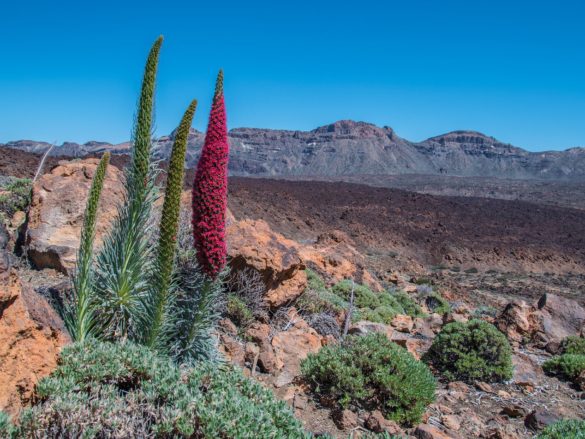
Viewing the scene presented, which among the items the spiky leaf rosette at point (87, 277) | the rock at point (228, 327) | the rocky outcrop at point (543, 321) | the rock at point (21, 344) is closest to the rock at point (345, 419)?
the rock at point (228, 327)

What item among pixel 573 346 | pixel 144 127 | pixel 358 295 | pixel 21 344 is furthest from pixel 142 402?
pixel 358 295

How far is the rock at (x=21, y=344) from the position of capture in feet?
8.64

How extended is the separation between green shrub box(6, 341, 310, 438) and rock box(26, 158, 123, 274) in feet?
9.88

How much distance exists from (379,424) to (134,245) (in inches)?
92.7

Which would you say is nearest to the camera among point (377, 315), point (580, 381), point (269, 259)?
point (269, 259)

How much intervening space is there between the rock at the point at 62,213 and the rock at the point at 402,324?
5255 millimetres

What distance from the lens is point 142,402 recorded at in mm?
2715

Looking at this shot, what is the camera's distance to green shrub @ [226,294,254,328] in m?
5.52

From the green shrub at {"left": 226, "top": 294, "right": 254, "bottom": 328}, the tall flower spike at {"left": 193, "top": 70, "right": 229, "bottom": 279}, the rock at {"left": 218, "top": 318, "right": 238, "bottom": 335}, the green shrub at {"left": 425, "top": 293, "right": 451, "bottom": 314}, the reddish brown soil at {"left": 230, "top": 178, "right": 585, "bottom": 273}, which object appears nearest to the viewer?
the tall flower spike at {"left": 193, "top": 70, "right": 229, "bottom": 279}

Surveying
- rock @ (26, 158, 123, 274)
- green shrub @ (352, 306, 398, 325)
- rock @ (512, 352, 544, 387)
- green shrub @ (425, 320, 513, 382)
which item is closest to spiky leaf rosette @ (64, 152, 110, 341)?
rock @ (26, 158, 123, 274)

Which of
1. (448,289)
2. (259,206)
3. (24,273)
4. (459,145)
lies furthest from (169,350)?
(459,145)

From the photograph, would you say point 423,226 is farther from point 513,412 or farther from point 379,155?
point 379,155

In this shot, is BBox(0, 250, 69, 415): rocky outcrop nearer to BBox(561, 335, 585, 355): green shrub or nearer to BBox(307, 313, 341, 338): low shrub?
BBox(307, 313, 341, 338): low shrub

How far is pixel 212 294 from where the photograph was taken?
3.38 metres
